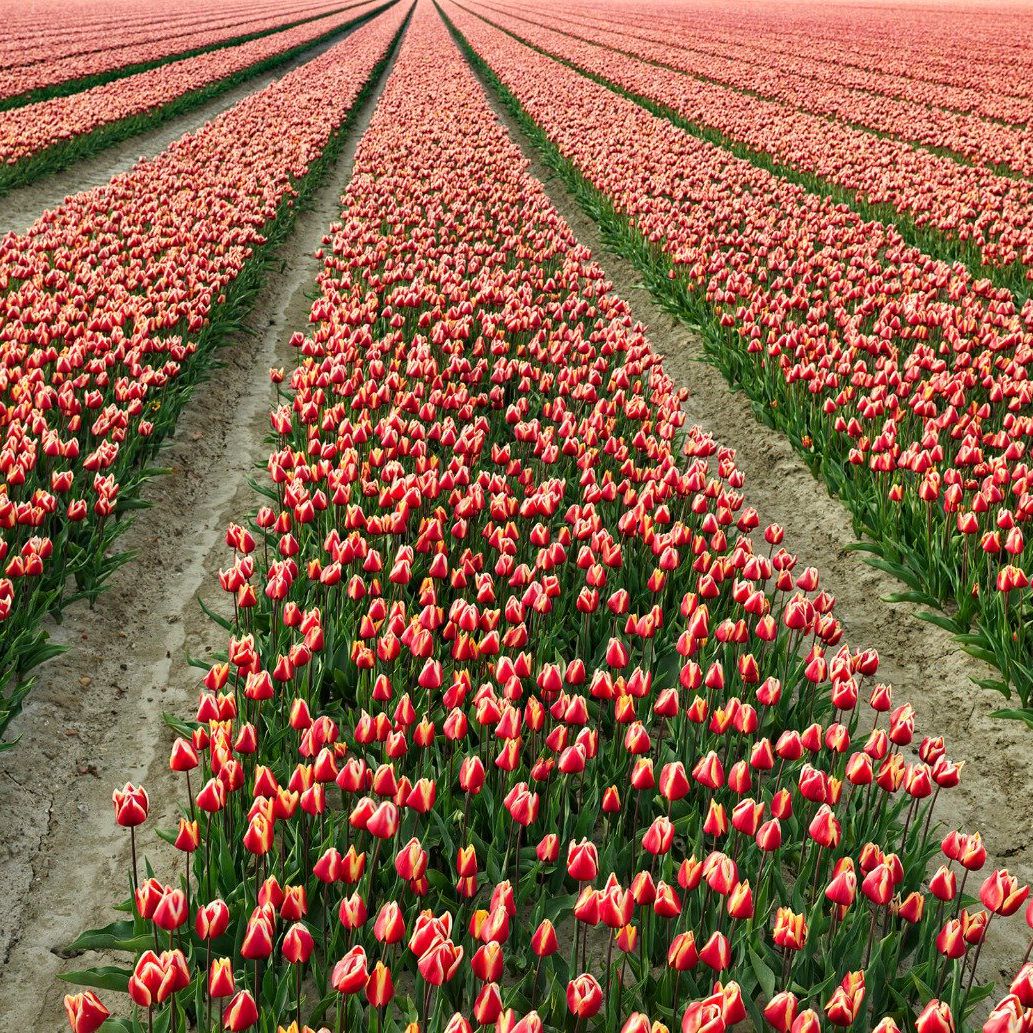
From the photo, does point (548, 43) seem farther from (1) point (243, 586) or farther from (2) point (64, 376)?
(1) point (243, 586)

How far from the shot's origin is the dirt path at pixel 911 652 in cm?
436

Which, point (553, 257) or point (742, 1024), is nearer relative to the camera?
point (742, 1024)

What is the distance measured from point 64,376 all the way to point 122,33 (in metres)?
44.0

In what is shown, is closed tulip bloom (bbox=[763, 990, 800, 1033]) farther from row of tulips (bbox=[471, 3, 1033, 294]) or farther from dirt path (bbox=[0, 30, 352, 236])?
dirt path (bbox=[0, 30, 352, 236])

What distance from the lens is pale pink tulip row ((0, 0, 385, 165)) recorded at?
18203 millimetres

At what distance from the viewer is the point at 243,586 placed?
452 cm

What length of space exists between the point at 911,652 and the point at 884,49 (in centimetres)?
4638

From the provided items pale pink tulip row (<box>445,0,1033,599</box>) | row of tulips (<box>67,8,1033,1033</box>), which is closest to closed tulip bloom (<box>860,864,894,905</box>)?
row of tulips (<box>67,8,1033,1033</box>)

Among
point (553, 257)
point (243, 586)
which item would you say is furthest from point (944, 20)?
point (243, 586)

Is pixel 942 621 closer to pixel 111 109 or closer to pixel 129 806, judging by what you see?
pixel 129 806

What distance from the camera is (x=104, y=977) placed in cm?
321

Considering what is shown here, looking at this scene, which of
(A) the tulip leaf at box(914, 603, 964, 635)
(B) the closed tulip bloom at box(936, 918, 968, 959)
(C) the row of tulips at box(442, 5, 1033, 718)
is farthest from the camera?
(C) the row of tulips at box(442, 5, 1033, 718)

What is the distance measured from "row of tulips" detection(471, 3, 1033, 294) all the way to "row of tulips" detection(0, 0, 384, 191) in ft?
41.9

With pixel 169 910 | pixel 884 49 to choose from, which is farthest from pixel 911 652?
pixel 884 49
